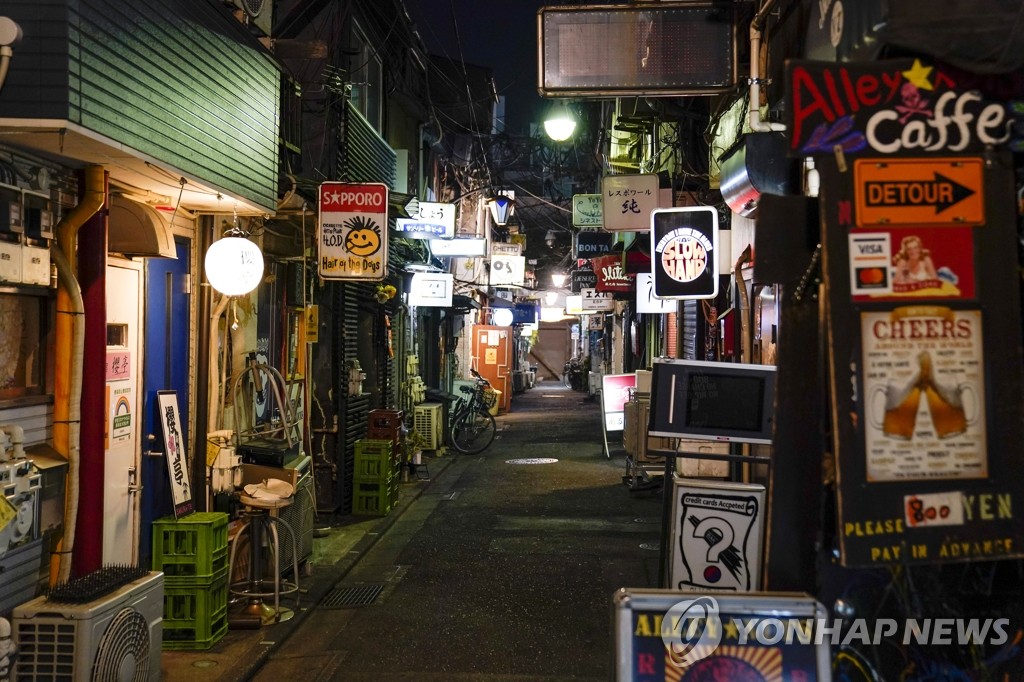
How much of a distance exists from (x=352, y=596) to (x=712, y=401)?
17.4ft

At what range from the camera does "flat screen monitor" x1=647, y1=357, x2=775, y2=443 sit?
593 cm

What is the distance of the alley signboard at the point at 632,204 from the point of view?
1429 cm

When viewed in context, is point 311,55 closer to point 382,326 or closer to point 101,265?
point 101,265

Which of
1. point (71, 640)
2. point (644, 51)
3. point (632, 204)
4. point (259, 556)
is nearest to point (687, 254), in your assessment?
point (632, 204)

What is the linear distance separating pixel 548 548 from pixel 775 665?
8073 millimetres

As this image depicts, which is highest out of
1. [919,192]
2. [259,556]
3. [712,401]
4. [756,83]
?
[756,83]

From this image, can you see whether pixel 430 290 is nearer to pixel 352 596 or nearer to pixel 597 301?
pixel 597 301

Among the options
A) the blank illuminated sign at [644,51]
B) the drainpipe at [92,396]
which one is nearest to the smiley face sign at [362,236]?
the drainpipe at [92,396]

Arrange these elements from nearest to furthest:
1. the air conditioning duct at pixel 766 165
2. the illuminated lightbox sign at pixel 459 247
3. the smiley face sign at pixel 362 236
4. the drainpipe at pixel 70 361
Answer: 1. the drainpipe at pixel 70 361
2. the air conditioning duct at pixel 766 165
3. the smiley face sign at pixel 362 236
4. the illuminated lightbox sign at pixel 459 247

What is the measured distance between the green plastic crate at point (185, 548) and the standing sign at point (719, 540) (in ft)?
13.8

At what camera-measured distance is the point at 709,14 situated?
6664mm

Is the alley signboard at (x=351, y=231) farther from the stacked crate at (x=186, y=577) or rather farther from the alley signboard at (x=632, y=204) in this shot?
the stacked crate at (x=186, y=577)

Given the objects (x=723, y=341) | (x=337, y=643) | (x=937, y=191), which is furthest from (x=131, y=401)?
(x=723, y=341)

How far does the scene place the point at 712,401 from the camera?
19.7ft
